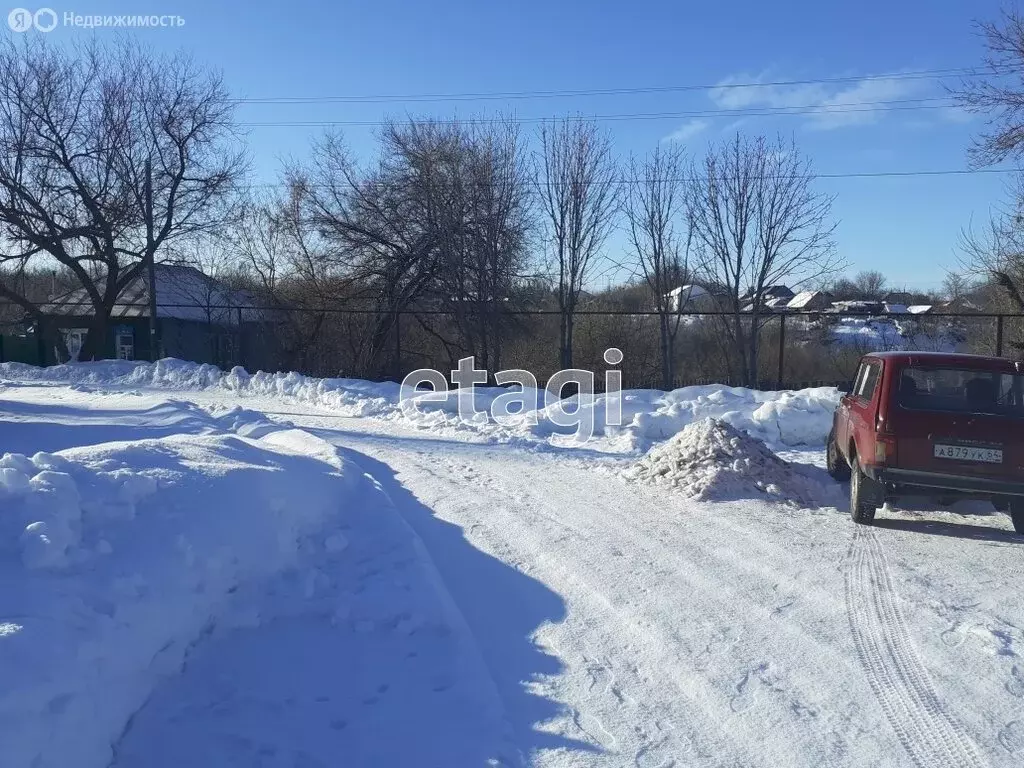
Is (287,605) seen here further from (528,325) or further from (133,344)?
(133,344)

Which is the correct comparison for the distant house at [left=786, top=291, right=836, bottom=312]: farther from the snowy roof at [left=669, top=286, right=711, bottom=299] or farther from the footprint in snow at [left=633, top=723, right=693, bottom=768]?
the footprint in snow at [left=633, top=723, right=693, bottom=768]

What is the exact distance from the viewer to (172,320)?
2969cm

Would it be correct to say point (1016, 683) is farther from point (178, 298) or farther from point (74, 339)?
point (178, 298)

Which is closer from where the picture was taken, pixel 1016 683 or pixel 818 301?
pixel 1016 683

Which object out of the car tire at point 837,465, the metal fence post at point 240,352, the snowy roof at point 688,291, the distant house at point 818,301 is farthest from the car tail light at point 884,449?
the metal fence post at point 240,352

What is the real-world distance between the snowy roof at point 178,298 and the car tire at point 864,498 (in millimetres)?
19982

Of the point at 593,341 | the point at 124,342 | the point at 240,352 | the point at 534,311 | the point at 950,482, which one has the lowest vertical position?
the point at 950,482

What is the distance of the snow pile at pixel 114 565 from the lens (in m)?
3.33

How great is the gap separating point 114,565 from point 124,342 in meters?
28.3

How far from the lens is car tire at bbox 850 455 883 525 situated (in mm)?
7805

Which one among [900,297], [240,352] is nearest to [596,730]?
[240,352]

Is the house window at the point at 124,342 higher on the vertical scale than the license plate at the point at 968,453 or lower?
higher

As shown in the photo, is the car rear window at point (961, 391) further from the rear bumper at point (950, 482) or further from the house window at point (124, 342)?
the house window at point (124, 342)

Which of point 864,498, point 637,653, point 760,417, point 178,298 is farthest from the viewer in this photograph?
point 178,298
